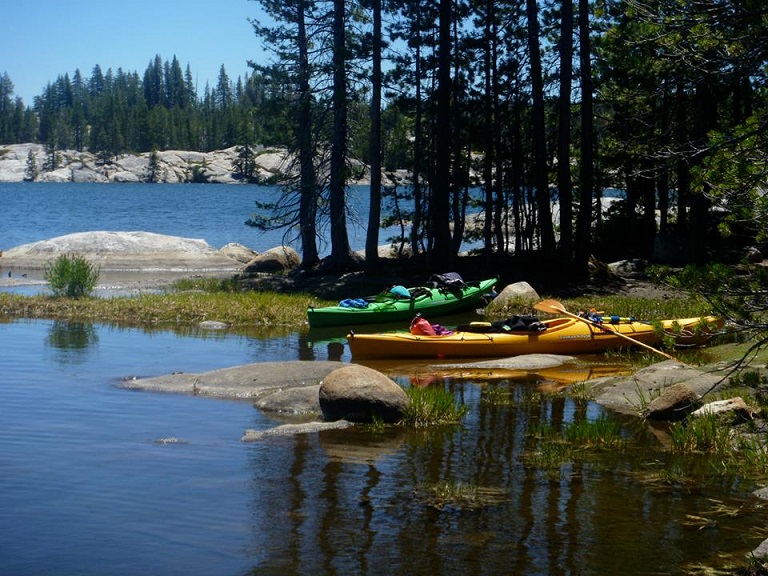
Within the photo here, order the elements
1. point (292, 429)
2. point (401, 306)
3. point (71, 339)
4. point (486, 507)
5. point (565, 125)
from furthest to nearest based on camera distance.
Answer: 1. point (565, 125)
2. point (401, 306)
3. point (71, 339)
4. point (292, 429)
5. point (486, 507)

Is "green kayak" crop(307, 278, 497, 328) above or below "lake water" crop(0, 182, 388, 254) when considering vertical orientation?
below

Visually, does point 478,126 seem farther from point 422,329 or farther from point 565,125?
point 422,329

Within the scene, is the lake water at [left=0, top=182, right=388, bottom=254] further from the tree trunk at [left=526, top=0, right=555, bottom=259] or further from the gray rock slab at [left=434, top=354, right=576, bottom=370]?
the gray rock slab at [left=434, top=354, right=576, bottom=370]

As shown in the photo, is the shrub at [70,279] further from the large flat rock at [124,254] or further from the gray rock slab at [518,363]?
the gray rock slab at [518,363]

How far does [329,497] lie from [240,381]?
5.37 metres

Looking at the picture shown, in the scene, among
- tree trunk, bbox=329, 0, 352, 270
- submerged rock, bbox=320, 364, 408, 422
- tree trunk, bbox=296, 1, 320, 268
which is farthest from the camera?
tree trunk, bbox=296, 1, 320, 268

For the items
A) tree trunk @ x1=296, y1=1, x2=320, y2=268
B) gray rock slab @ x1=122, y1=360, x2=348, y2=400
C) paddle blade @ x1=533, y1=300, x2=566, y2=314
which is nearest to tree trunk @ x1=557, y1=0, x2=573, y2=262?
tree trunk @ x1=296, y1=1, x2=320, y2=268

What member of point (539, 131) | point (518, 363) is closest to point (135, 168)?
point (539, 131)

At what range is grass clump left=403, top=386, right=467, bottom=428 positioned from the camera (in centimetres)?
1184

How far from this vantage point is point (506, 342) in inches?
685

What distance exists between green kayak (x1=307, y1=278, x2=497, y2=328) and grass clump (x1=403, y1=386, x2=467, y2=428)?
8002mm

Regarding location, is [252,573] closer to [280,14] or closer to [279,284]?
[279,284]

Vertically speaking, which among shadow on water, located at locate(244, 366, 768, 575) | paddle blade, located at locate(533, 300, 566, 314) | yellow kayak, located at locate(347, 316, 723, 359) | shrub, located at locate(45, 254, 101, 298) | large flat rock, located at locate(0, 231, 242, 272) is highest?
large flat rock, located at locate(0, 231, 242, 272)

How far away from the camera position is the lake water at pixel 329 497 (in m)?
7.43
